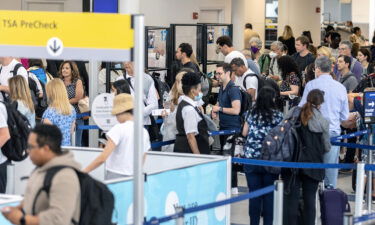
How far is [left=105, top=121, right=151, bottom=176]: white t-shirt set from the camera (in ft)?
23.7

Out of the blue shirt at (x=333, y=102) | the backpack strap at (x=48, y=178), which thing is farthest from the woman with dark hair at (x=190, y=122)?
the backpack strap at (x=48, y=178)

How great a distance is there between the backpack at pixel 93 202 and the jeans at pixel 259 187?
3.47m

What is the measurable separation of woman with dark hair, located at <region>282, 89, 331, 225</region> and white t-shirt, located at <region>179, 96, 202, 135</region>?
3.10ft

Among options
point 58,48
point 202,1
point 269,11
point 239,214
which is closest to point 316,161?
point 239,214

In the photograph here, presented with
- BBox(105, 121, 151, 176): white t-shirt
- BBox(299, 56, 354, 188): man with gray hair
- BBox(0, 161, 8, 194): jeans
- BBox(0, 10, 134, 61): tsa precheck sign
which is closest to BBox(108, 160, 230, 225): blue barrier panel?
BBox(105, 121, 151, 176): white t-shirt

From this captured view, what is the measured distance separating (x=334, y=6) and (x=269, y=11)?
9330 millimetres

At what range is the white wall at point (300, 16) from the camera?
28.5m

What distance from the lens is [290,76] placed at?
13.4 metres

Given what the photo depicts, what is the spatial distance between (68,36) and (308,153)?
361 cm

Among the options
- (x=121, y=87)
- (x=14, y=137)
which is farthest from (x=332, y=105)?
(x=14, y=137)

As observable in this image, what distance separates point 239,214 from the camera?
10461 mm

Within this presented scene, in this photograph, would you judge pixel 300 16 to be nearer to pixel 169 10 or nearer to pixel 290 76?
pixel 169 10

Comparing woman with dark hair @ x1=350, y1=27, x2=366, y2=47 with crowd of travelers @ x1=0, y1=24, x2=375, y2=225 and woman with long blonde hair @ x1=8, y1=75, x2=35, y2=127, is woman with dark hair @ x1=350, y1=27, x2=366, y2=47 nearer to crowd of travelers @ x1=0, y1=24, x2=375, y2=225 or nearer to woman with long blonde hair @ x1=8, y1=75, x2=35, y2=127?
crowd of travelers @ x1=0, y1=24, x2=375, y2=225

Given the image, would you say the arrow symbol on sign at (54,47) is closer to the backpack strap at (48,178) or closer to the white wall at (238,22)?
the backpack strap at (48,178)
